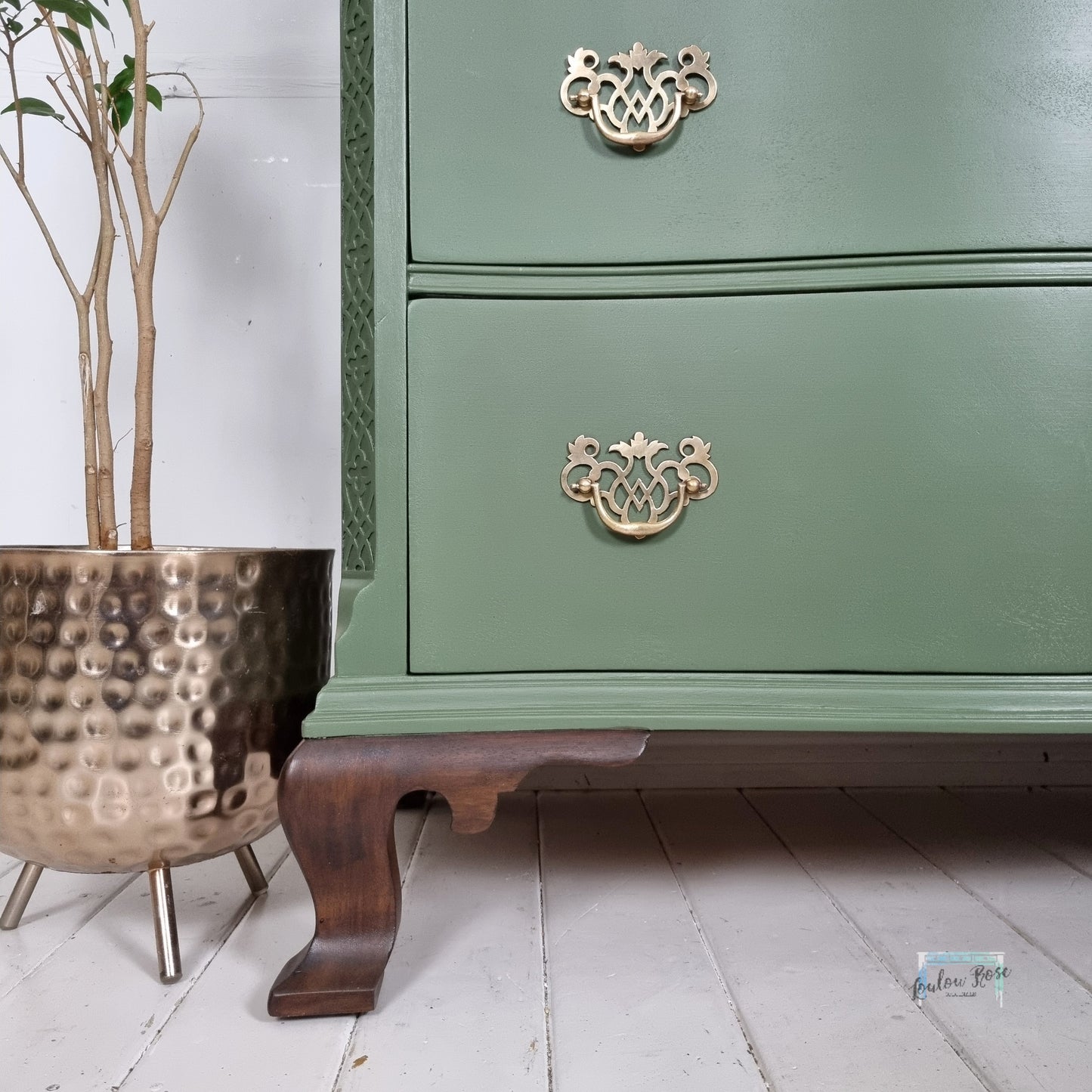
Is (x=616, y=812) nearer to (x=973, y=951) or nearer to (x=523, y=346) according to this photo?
(x=973, y=951)

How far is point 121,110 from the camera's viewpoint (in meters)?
0.97

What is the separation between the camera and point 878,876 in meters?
0.99

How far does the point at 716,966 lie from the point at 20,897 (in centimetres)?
62

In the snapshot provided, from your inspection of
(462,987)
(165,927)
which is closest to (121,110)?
(165,927)

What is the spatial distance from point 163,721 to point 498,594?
284 mm

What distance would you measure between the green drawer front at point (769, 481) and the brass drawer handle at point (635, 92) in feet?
0.41

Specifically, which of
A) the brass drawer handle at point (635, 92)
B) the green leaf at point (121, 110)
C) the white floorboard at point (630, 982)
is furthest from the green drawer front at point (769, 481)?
the green leaf at point (121, 110)

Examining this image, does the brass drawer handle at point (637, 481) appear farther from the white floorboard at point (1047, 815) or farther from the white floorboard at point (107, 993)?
the white floorboard at point (1047, 815)

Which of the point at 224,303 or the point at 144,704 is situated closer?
the point at 144,704

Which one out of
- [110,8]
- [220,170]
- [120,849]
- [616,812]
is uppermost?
[110,8]

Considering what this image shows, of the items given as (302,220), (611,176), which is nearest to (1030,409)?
(611,176)

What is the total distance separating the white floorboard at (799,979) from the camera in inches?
23.6

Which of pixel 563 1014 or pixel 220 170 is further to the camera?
pixel 220 170

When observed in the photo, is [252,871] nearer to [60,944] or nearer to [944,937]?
[60,944]
